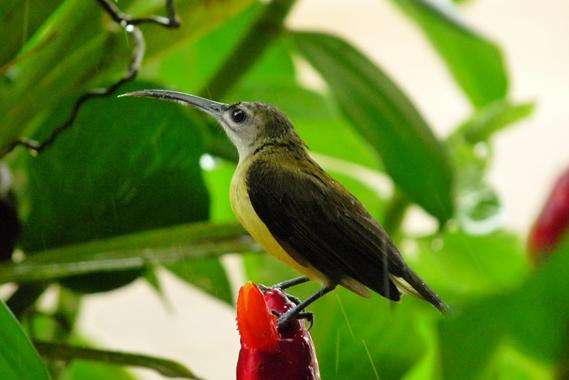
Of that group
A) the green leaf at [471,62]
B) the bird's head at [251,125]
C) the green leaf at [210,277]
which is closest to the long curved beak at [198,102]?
the bird's head at [251,125]

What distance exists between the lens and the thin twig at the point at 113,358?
0.95 feet

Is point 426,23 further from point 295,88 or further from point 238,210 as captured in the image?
point 238,210

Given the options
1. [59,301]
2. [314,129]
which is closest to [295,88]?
[314,129]

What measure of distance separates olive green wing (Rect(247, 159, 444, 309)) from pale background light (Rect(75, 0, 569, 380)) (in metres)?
0.07

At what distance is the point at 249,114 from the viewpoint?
0.23 meters

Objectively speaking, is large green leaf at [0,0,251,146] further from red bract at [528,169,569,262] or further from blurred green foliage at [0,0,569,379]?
red bract at [528,169,569,262]

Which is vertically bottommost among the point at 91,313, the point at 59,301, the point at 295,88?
the point at 91,313

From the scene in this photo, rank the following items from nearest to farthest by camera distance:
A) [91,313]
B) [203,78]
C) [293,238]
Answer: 1. [293,238]
2. [203,78]
3. [91,313]

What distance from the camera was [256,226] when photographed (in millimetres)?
216

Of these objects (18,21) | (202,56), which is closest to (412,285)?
(18,21)

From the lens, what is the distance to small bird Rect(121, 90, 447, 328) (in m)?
0.21

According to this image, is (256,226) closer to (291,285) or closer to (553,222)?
(291,285)

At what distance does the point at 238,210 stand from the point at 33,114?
0.10m

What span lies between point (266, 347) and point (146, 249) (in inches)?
3.1
